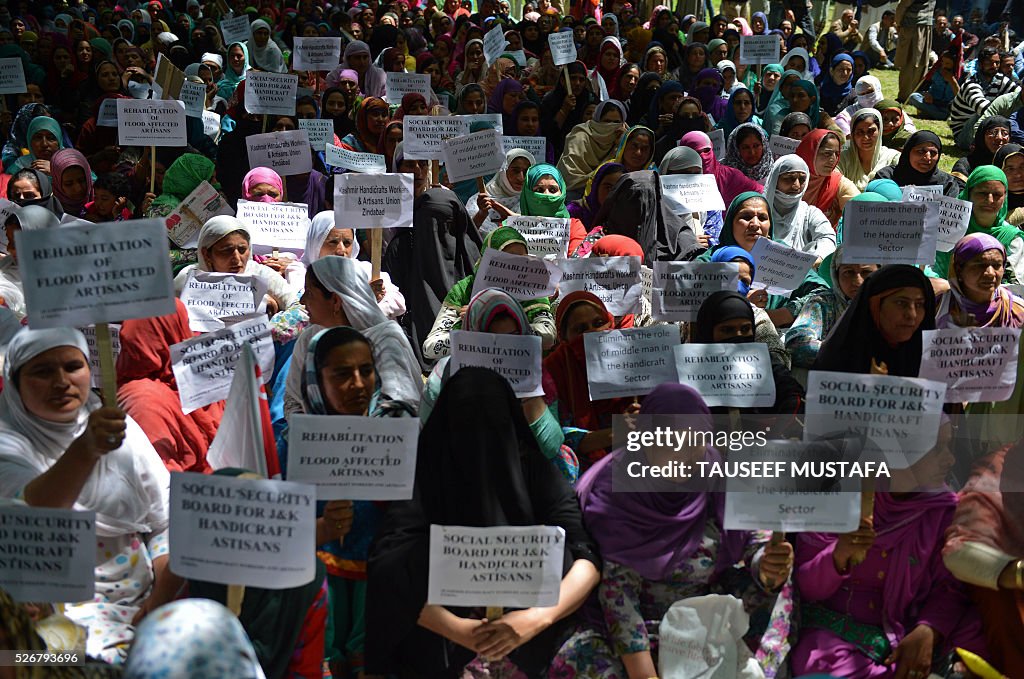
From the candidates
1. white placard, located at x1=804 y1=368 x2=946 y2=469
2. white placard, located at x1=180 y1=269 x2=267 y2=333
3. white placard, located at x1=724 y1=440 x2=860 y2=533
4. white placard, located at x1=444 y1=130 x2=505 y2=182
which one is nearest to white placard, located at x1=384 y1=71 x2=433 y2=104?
white placard, located at x1=444 y1=130 x2=505 y2=182

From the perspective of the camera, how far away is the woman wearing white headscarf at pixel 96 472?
9.59ft

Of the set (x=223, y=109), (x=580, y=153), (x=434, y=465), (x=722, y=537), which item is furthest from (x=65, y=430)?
(x=223, y=109)

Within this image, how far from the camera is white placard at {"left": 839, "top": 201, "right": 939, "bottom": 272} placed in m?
4.36

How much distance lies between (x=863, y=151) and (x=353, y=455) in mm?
6465

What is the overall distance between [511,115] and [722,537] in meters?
6.06

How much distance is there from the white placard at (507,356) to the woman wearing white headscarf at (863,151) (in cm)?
519

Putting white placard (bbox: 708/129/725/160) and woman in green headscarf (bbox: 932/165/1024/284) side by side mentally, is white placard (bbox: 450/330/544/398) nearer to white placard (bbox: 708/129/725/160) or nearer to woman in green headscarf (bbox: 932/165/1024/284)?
woman in green headscarf (bbox: 932/165/1024/284)

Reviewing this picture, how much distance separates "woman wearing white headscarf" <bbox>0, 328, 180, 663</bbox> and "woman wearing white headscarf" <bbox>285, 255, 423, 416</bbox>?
2.95 ft

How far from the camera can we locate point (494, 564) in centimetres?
274

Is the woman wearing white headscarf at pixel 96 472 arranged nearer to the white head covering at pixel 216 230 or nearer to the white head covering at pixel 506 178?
the white head covering at pixel 216 230

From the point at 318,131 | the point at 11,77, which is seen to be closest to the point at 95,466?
the point at 318,131

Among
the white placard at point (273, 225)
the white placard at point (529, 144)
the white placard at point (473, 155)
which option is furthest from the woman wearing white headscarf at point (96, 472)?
the white placard at point (529, 144)

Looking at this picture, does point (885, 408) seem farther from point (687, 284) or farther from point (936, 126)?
point (936, 126)

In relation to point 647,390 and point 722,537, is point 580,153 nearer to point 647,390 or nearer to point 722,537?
point 647,390
